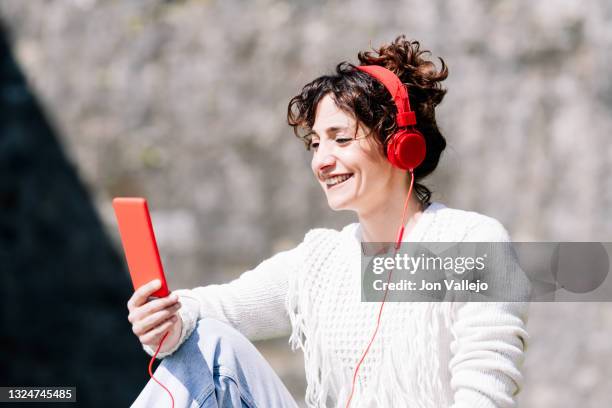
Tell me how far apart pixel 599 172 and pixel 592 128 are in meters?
0.17

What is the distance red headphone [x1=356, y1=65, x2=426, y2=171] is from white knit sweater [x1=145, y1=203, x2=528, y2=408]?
0.13 metres

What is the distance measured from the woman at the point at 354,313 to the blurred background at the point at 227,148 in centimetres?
144

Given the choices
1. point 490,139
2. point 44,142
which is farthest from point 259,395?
point 44,142

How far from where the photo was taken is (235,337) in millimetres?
1655

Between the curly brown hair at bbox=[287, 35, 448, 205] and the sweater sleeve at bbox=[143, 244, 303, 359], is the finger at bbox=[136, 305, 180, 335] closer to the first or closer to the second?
the sweater sleeve at bbox=[143, 244, 303, 359]

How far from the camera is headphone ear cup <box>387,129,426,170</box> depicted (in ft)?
5.37

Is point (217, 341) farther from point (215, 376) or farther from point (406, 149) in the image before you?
point (406, 149)

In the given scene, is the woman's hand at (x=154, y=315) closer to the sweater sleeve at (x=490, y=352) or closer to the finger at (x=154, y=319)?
the finger at (x=154, y=319)

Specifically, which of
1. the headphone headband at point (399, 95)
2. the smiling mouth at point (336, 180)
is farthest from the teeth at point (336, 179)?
the headphone headband at point (399, 95)

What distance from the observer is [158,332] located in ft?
5.16

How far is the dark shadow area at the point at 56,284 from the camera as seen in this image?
3.54 metres

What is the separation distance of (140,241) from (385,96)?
56 cm

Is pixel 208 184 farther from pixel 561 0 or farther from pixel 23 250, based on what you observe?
pixel 561 0

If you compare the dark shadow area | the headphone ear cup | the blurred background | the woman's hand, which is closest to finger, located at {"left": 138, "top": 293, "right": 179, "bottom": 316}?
the woman's hand
